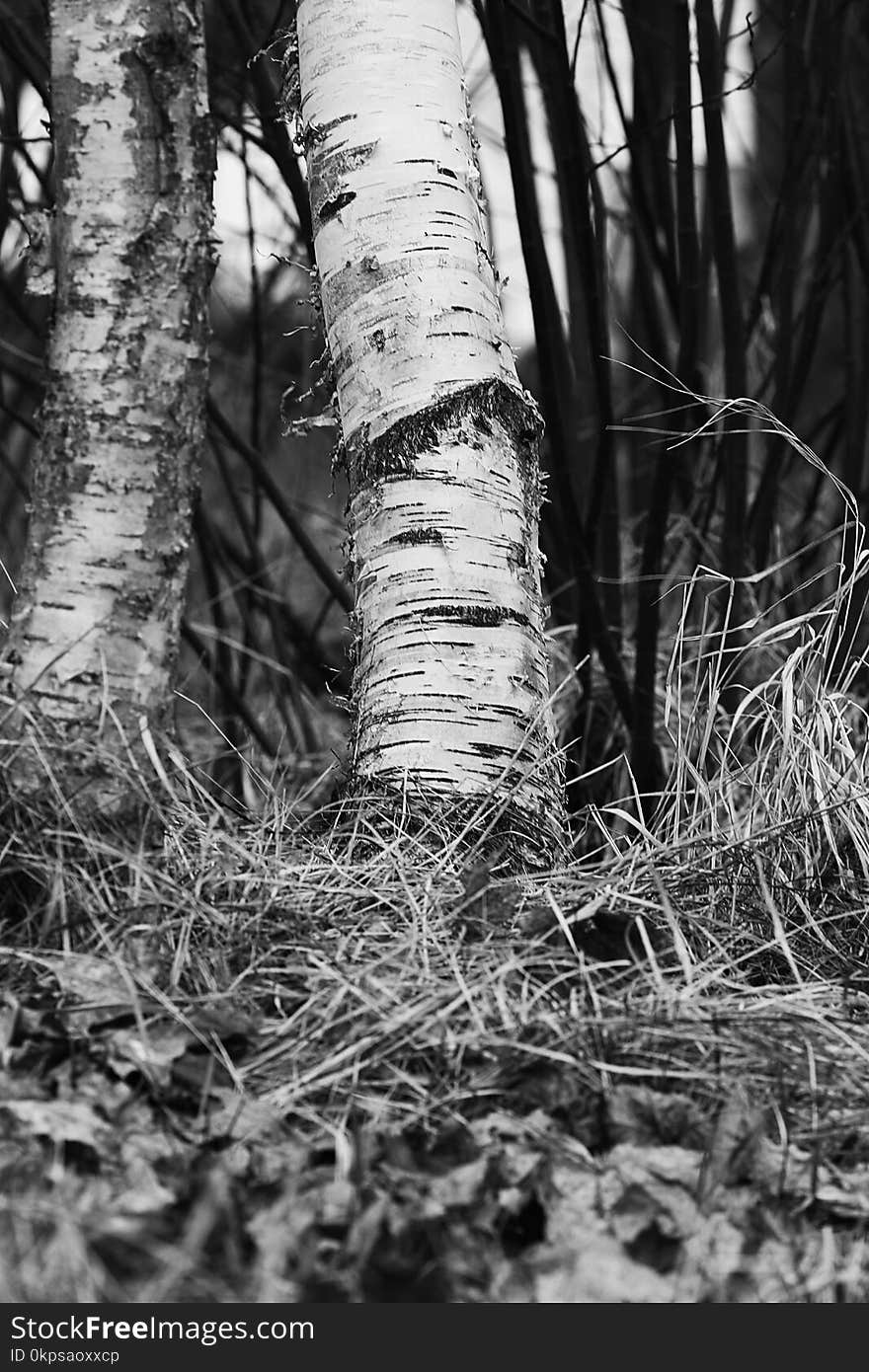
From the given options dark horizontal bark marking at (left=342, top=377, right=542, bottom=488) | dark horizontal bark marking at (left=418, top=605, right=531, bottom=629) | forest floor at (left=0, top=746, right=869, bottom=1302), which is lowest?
forest floor at (left=0, top=746, right=869, bottom=1302)

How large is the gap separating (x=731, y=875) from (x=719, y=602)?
1.63 metres

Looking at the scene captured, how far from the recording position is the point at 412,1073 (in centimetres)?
119

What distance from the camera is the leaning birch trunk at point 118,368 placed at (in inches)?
57.1

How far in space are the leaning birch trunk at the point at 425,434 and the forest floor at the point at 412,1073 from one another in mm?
144

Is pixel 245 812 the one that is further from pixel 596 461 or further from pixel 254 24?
pixel 254 24

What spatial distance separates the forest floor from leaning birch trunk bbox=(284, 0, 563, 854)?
0.14m

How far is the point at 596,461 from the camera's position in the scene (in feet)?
8.59

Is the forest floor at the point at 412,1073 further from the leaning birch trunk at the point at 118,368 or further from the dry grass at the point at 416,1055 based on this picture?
the leaning birch trunk at the point at 118,368

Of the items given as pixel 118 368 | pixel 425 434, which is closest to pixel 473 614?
pixel 425 434

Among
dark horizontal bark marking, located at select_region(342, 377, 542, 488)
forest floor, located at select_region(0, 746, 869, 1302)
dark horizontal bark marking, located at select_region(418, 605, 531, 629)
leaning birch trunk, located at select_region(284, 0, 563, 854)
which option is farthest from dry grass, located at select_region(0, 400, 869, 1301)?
dark horizontal bark marking, located at select_region(342, 377, 542, 488)

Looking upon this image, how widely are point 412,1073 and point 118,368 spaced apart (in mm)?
873

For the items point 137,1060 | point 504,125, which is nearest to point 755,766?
point 137,1060

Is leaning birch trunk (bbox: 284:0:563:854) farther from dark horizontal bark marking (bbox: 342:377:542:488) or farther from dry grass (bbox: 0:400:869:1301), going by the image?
dry grass (bbox: 0:400:869:1301)

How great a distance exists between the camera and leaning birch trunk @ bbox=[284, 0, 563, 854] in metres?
1.53
